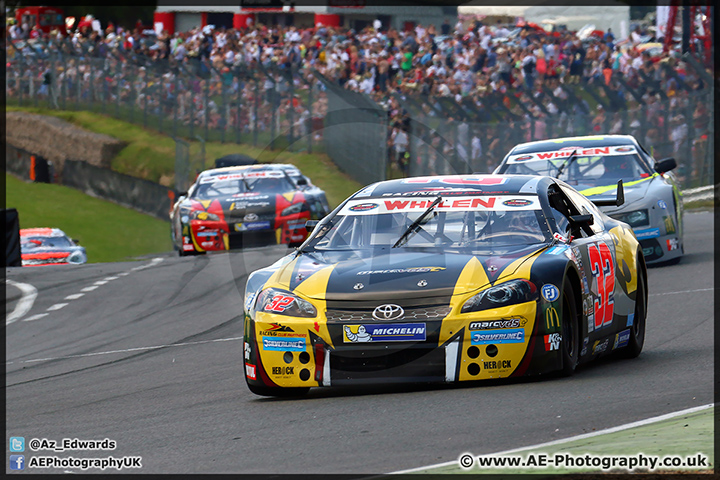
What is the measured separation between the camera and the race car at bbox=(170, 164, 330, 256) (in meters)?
17.8

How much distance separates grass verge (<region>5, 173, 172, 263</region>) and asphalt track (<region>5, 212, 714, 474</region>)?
58.5 ft

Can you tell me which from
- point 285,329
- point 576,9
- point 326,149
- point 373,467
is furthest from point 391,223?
point 576,9

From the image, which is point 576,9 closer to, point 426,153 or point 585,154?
point 426,153

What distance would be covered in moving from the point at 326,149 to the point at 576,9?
1011 cm

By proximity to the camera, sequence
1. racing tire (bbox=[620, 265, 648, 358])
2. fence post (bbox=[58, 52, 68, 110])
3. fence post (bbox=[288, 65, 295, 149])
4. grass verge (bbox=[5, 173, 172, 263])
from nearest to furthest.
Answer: racing tire (bbox=[620, 265, 648, 358])
fence post (bbox=[288, 65, 295, 149])
grass verge (bbox=[5, 173, 172, 263])
fence post (bbox=[58, 52, 68, 110])

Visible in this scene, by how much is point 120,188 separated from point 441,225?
1139 inches

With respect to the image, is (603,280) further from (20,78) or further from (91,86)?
(20,78)

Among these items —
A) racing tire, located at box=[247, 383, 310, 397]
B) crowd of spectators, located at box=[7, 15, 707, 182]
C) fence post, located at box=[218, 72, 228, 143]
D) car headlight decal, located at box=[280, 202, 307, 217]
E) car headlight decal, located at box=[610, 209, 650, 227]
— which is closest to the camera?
racing tire, located at box=[247, 383, 310, 397]

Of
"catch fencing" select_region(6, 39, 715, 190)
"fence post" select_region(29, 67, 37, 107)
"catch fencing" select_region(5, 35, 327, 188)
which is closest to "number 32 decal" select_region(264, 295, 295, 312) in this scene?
"catch fencing" select_region(6, 39, 715, 190)

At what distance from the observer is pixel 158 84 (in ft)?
97.1

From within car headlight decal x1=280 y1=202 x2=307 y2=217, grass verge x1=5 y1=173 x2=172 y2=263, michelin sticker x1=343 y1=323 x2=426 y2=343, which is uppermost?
michelin sticker x1=343 y1=323 x2=426 y2=343

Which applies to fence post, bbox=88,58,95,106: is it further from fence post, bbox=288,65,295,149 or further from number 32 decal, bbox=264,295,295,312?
number 32 decal, bbox=264,295,295,312

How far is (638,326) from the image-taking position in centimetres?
776

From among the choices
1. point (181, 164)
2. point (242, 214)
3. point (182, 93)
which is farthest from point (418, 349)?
point (181, 164)
